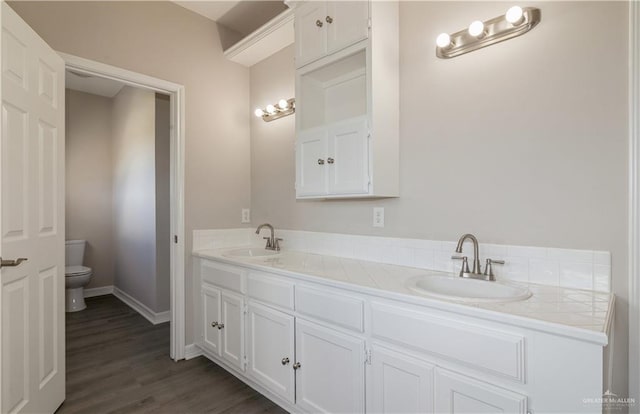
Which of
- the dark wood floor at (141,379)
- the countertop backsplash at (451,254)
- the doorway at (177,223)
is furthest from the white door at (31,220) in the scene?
the countertop backsplash at (451,254)

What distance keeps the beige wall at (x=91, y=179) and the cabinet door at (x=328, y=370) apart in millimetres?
3907

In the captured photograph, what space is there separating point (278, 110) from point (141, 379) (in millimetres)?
2177

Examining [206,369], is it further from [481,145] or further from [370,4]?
[370,4]

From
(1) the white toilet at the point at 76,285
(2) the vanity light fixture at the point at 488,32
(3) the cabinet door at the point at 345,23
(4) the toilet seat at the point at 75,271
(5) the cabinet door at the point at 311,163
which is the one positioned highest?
(3) the cabinet door at the point at 345,23

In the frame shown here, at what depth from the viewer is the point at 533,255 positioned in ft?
4.77

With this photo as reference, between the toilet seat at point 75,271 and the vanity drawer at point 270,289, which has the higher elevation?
the vanity drawer at point 270,289

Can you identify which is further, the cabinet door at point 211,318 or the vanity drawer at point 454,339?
the cabinet door at point 211,318

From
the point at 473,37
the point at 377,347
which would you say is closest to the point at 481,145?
the point at 473,37

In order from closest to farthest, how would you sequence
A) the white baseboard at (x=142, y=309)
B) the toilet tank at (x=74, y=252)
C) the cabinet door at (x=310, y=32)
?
the cabinet door at (x=310, y=32), the white baseboard at (x=142, y=309), the toilet tank at (x=74, y=252)

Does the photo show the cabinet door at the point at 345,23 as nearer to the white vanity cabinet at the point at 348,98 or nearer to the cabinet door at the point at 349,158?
the white vanity cabinet at the point at 348,98

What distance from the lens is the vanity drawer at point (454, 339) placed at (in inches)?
41.0

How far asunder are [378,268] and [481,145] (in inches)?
32.6

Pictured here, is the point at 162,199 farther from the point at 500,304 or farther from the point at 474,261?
the point at 500,304

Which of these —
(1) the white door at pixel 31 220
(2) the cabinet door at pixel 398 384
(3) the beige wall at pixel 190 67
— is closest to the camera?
(2) the cabinet door at pixel 398 384
